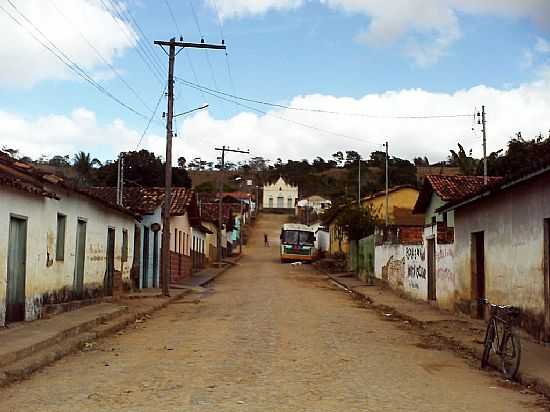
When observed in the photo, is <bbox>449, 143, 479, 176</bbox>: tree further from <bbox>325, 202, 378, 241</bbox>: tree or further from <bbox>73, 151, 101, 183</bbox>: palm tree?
<bbox>73, 151, 101, 183</bbox>: palm tree

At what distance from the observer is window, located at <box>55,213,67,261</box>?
16641mm

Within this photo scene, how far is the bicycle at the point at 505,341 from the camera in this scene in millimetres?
9586

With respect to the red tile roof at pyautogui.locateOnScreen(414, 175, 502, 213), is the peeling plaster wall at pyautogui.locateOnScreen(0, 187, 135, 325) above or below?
below

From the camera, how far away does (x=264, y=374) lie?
30.6 ft

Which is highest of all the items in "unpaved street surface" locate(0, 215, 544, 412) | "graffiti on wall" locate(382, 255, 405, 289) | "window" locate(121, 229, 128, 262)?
"window" locate(121, 229, 128, 262)

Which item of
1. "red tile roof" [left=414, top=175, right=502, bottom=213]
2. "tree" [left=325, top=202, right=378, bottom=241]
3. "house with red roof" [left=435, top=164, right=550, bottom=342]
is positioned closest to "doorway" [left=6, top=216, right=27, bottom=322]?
"house with red roof" [left=435, top=164, right=550, bottom=342]

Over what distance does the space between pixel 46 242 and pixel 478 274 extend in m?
9.92

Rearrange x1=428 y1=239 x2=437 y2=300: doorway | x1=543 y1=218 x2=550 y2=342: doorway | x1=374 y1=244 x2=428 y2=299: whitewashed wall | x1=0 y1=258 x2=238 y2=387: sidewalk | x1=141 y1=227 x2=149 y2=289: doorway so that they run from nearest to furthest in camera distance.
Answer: x1=0 y1=258 x2=238 y2=387: sidewalk
x1=543 y1=218 x2=550 y2=342: doorway
x1=428 y1=239 x2=437 y2=300: doorway
x1=374 y1=244 x2=428 y2=299: whitewashed wall
x1=141 y1=227 x2=149 y2=289: doorway

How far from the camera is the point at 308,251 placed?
56.0 meters

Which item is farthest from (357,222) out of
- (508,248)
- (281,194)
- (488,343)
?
(281,194)

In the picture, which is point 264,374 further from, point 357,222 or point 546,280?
point 357,222

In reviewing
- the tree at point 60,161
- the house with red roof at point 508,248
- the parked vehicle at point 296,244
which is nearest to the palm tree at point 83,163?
the tree at point 60,161

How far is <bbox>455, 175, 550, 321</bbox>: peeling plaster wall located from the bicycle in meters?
2.08

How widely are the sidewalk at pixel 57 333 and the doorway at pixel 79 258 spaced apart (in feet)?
1.84
